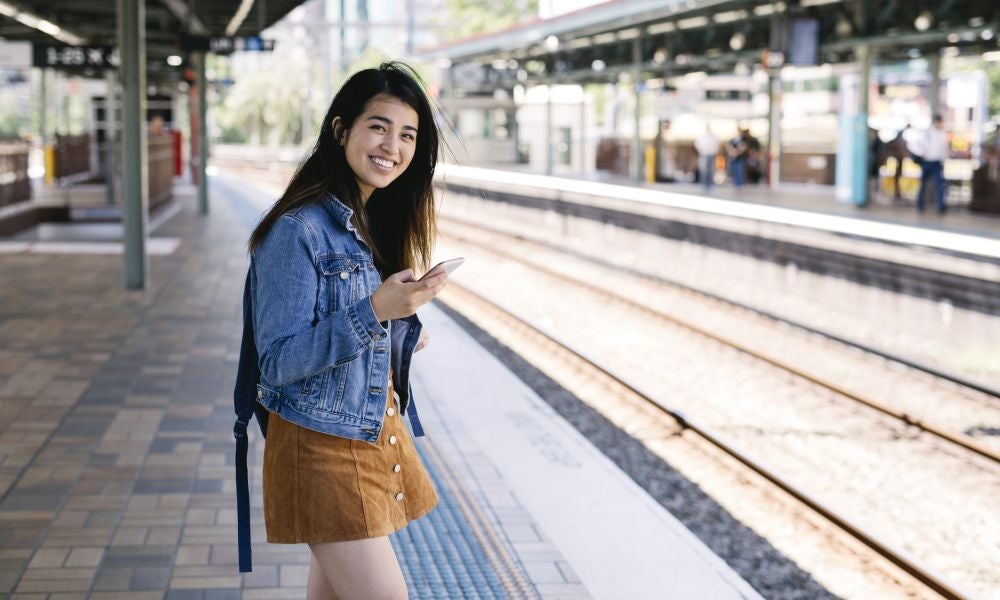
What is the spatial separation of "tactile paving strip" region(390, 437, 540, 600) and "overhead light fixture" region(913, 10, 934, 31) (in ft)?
57.0

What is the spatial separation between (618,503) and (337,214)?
339 cm

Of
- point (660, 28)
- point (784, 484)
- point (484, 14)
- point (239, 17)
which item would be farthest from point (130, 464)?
point (484, 14)

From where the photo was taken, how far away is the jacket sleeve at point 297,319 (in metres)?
2.38

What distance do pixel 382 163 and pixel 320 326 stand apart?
41cm

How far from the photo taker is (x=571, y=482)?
5926 mm

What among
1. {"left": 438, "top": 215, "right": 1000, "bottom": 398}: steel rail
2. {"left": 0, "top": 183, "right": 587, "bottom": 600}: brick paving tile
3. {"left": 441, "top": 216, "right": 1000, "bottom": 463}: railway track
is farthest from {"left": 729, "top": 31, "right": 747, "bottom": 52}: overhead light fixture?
{"left": 0, "top": 183, "right": 587, "bottom": 600}: brick paving tile

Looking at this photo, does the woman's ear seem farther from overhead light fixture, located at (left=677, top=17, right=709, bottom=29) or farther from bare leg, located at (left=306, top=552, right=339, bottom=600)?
overhead light fixture, located at (left=677, top=17, right=709, bottom=29)

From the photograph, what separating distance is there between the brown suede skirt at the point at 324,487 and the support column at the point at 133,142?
10.1 metres

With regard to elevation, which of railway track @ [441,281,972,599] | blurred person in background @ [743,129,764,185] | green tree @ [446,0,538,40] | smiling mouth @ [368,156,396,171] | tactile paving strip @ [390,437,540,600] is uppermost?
green tree @ [446,0,538,40]

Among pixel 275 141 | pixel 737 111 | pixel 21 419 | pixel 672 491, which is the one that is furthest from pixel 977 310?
pixel 275 141

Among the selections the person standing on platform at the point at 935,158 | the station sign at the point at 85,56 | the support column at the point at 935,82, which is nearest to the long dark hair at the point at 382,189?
the station sign at the point at 85,56

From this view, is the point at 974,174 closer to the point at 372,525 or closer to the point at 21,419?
the point at 21,419

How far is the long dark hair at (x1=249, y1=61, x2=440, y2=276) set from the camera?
2.56m

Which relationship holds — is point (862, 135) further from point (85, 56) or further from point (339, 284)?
point (339, 284)
